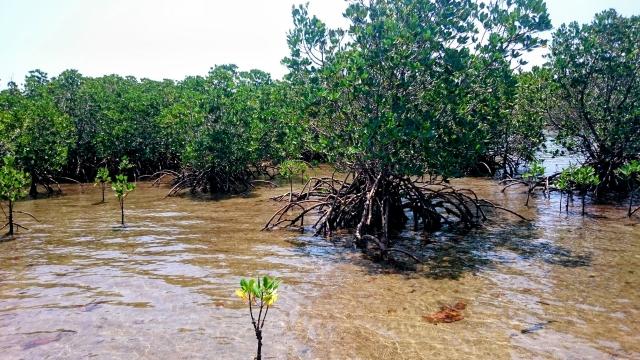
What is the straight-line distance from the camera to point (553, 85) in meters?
15.5

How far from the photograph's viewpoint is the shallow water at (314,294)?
19.1 ft

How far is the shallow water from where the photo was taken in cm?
Result: 582

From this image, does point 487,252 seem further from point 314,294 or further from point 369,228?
point 314,294

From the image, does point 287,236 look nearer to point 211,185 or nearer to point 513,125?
point 211,185

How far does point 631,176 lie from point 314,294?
46.1ft

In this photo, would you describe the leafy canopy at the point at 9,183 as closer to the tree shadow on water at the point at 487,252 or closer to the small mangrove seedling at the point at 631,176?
the tree shadow on water at the point at 487,252

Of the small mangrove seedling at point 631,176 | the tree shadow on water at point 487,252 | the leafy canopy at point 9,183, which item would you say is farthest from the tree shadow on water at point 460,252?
the leafy canopy at point 9,183

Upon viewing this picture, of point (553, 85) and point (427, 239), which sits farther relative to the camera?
point (553, 85)

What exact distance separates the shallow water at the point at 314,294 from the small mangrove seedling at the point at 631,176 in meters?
1.26

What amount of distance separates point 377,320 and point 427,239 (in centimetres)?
482

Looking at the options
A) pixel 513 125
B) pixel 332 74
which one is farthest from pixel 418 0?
pixel 513 125

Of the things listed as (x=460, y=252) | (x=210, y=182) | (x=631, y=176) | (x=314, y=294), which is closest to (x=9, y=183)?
(x=210, y=182)

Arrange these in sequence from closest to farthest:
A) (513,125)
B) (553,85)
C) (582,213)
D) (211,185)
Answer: (582,213) → (553,85) → (211,185) → (513,125)

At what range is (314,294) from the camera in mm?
7609
